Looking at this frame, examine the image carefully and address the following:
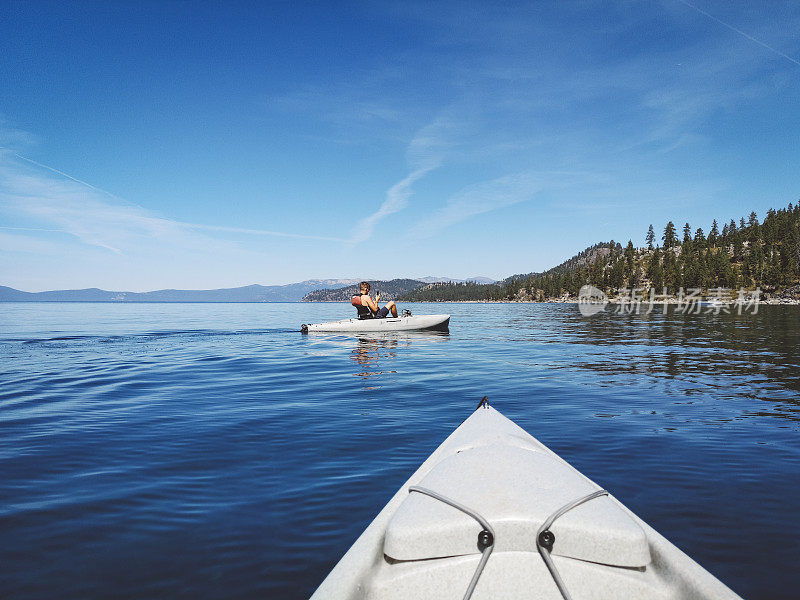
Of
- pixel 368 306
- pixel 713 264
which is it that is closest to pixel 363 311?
pixel 368 306

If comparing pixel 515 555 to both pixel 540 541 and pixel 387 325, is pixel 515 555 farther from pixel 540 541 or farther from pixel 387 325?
pixel 387 325

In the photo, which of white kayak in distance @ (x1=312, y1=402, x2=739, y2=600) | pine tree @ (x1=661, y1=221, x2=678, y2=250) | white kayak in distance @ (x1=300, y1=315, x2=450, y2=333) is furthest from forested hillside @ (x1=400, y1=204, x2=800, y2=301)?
white kayak in distance @ (x1=312, y1=402, x2=739, y2=600)

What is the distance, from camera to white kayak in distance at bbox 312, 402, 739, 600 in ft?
8.99

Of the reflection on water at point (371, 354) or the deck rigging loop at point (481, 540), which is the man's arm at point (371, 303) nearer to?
the reflection on water at point (371, 354)

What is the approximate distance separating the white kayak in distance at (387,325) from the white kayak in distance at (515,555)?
967 inches

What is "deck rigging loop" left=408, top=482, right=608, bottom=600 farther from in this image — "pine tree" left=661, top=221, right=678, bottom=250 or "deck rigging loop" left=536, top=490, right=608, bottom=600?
"pine tree" left=661, top=221, right=678, bottom=250

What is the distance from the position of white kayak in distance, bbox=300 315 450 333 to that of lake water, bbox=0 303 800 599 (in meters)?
12.2

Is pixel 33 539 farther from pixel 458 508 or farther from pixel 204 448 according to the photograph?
pixel 458 508

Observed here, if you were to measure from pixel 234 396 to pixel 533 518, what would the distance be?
32.7 ft

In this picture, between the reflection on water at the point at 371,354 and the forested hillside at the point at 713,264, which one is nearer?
the reflection on water at the point at 371,354

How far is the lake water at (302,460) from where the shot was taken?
404 centimetres

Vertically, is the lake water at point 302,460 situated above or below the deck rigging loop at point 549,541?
below

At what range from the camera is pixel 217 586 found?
3.74 metres

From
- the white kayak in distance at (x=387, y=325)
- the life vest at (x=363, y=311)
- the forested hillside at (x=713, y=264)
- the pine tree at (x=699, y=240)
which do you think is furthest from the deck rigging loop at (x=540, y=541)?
the pine tree at (x=699, y=240)
